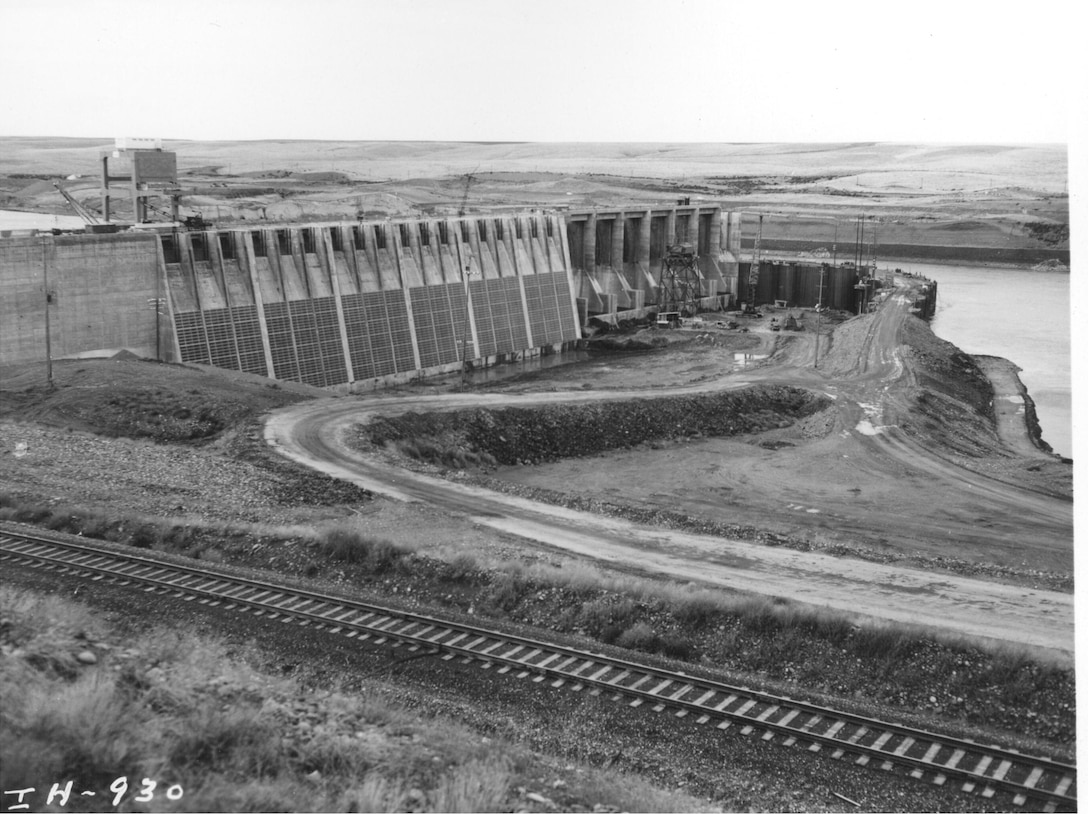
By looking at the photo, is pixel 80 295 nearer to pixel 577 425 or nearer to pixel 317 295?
pixel 317 295

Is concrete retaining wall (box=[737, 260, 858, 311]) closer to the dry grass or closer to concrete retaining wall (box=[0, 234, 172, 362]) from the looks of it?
concrete retaining wall (box=[0, 234, 172, 362])

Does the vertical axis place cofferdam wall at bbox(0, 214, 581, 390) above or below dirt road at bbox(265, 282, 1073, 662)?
above

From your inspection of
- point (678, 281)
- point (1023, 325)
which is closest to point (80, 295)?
point (678, 281)

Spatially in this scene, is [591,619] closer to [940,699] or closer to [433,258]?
[940,699]

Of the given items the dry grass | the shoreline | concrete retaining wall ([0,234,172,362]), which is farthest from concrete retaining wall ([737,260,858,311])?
the dry grass

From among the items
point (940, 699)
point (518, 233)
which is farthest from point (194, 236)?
point (940, 699)

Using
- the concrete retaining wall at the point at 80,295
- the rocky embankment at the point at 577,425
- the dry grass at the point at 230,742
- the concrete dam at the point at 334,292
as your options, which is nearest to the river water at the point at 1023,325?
the rocky embankment at the point at 577,425

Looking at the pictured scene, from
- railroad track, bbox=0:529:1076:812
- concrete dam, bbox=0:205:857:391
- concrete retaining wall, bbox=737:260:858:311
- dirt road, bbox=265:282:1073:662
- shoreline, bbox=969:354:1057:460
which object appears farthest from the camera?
concrete retaining wall, bbox=737:260:858:311
